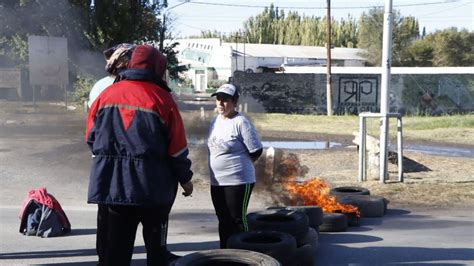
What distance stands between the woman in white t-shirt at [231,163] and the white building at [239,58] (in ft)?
191

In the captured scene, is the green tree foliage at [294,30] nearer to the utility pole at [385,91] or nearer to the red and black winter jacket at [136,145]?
the utility pole at [385,91]

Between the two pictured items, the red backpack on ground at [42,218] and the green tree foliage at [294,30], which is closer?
the red backpack on ground at [42,218]

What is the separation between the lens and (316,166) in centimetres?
1398

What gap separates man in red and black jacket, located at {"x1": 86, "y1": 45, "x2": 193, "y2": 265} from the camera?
3.70 metres

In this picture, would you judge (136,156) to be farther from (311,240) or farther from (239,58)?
(239,58)

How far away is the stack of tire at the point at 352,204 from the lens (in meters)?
7.13

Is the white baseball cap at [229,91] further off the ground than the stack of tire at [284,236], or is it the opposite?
the white baseball cap at [229,91]

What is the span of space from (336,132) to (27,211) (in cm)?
1898

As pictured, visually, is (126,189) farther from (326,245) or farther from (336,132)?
(336,132)

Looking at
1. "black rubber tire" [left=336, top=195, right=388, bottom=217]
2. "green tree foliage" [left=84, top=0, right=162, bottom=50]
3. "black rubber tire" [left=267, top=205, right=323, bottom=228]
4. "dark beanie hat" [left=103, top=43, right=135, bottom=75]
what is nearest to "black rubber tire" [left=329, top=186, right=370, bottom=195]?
"black rubber tire" [left=336, top=195, right=388, bottom=217]

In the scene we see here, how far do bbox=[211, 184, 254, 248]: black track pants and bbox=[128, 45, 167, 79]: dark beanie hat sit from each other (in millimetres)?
1664

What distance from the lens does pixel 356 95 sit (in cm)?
3550

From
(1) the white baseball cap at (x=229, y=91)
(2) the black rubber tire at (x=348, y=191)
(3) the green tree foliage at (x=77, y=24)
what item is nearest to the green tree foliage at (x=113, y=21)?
(3) the green tree foliage at (x=77, y=24)

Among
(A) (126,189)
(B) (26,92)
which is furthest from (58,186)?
(B) (26,92)
